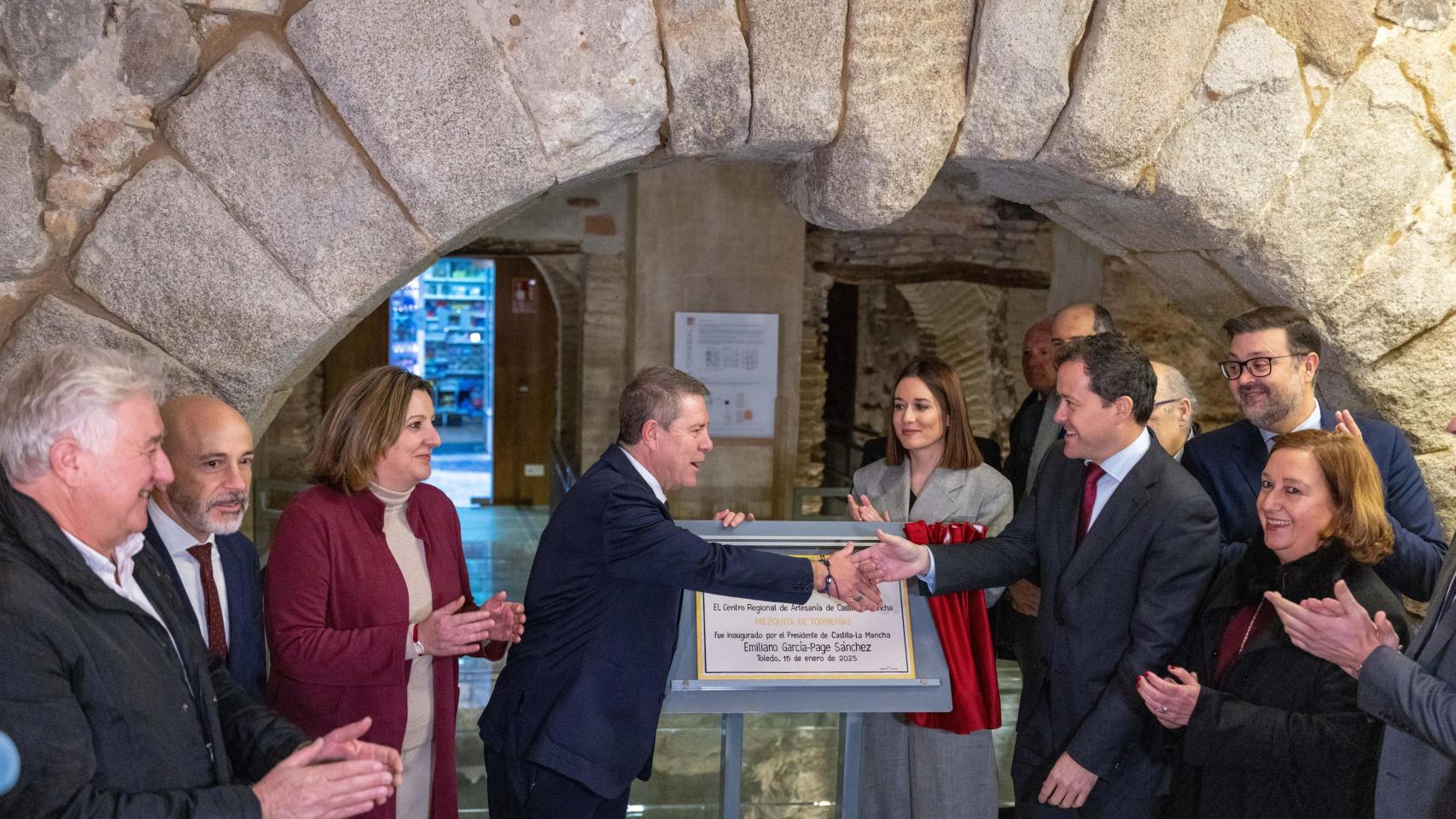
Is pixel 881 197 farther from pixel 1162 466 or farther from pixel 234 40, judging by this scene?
pixel 234 40


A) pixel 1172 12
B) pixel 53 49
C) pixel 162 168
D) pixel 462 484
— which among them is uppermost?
pixel 1172 12

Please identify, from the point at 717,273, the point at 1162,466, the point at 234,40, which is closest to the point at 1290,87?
the point at 1162,466

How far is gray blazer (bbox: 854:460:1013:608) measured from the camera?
10.9 ft

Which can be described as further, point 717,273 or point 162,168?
point 717,273

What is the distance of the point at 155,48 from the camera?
2.56m

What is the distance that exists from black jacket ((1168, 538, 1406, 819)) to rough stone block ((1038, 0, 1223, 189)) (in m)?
1.10

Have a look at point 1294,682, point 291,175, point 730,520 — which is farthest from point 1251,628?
point 291,175

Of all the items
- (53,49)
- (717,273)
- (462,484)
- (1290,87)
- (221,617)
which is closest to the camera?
(221,617)

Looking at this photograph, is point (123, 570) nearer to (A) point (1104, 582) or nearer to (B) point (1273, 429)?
(A) point (1104, 582)

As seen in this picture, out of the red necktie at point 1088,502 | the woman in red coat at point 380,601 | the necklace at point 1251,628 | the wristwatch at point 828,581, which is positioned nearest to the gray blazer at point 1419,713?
the necklace at point 1251,628

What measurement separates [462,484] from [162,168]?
354 inches

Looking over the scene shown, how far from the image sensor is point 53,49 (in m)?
2.52

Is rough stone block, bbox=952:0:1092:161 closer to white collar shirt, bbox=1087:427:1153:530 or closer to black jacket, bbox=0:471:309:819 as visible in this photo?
white collar shirt, bbox=1087:427:1153:530

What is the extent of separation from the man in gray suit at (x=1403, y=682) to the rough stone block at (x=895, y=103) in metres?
1.29
